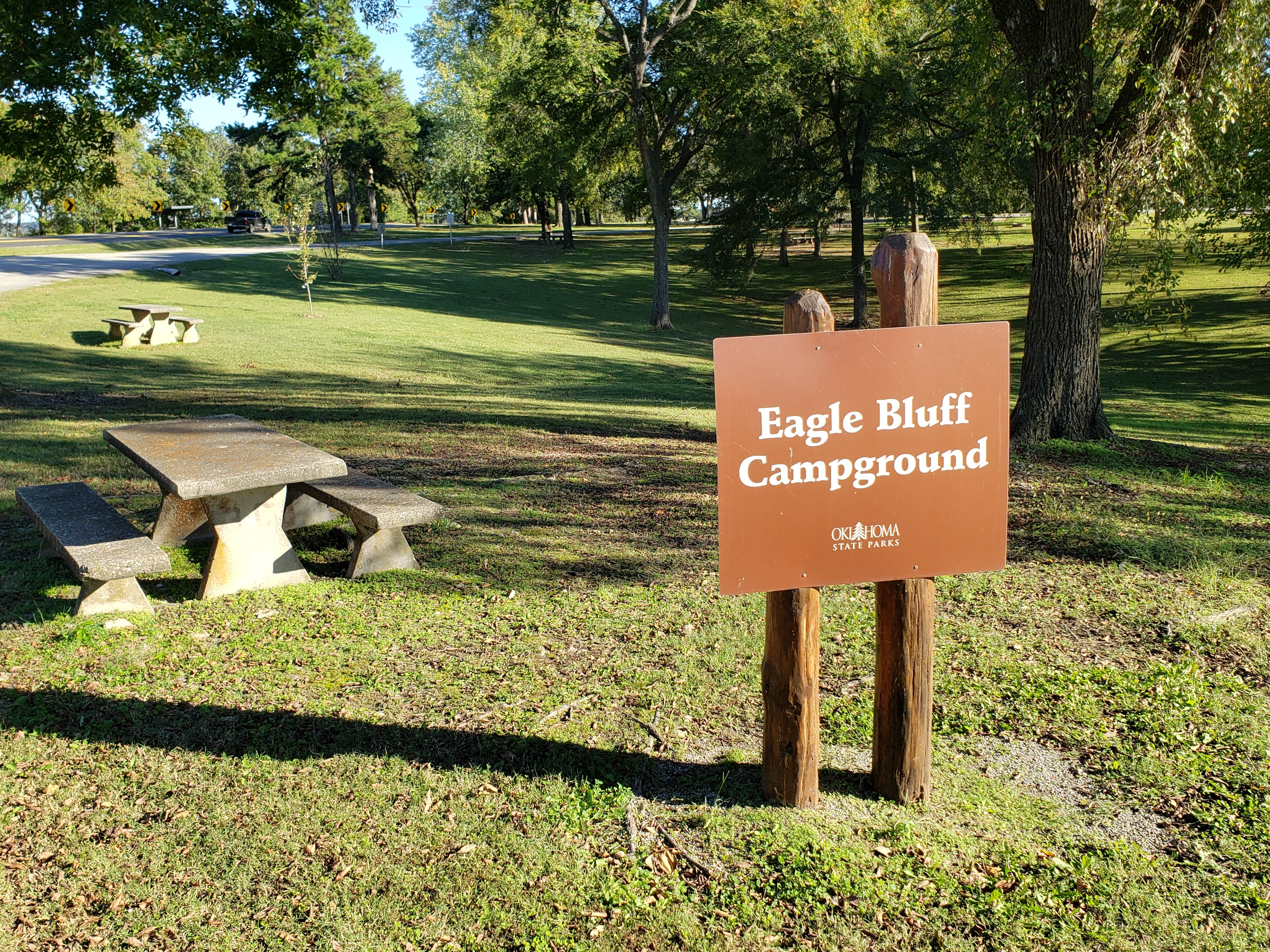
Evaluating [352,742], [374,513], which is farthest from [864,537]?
[374,513]

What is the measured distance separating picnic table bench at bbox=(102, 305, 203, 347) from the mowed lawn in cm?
817

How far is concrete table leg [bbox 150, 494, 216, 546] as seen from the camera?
5.93m

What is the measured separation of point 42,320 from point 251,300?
6.09 metres

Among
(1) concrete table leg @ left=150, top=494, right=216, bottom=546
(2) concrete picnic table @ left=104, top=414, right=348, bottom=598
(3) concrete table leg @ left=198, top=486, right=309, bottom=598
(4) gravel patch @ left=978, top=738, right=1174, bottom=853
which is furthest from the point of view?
(1) concrete table leg @ left=150, top=494, right=216, bottom=546

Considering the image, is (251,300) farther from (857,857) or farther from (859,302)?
(857,857)

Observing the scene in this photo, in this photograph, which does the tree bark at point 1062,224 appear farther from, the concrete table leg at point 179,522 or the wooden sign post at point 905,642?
the concrete table leg at point 179,522

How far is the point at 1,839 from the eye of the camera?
3133 mm

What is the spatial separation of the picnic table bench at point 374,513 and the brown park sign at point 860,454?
2.65 m

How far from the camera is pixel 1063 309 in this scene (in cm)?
858

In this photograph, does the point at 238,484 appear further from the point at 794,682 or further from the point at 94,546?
the point at 794,682

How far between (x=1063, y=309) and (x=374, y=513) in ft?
21.7

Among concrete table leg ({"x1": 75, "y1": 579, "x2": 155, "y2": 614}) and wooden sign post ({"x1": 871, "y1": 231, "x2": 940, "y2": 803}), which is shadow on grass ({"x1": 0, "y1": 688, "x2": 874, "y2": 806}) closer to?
wooden sign post ({"x1": 871, "y1": 231, "x2": 940, "y2": 803})

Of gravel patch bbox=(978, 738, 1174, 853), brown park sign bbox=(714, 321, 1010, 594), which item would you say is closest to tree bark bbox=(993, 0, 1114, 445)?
gravel patch bbox=(978, 738, 1174, 853)

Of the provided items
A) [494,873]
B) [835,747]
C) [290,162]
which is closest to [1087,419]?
[835,747]
